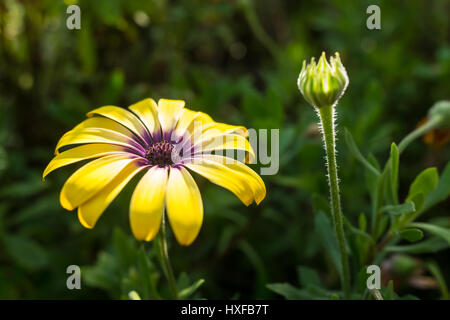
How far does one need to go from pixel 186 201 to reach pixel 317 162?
1.47 metres

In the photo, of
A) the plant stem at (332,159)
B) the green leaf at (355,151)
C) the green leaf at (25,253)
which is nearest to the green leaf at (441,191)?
the green leaf at (355,151)

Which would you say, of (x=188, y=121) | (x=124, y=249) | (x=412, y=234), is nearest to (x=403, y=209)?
(x=412, y=234)

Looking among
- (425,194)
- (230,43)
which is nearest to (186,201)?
(425,194)

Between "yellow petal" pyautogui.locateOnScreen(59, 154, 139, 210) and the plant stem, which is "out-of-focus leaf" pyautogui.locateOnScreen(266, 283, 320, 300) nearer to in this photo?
the plant stem

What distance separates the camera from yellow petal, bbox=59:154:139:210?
1230mm

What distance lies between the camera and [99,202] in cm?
122

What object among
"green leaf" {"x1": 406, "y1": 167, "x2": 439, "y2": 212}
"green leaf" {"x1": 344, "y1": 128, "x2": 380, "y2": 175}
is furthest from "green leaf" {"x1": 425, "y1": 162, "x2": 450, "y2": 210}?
"green leaf" {"x1": 344, "y1": 128, "x2": 380, "y2": 175}

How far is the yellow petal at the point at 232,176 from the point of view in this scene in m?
1.27

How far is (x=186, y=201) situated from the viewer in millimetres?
1193

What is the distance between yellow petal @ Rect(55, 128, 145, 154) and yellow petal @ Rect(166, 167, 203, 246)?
249mm

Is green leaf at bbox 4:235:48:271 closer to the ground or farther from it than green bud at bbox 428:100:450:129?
closer to the ground

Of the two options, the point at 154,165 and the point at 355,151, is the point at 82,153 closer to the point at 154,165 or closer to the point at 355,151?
the point at 154,165

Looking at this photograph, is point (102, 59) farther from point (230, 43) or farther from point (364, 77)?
point (364, 77)

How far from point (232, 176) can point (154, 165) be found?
0.26 metres
